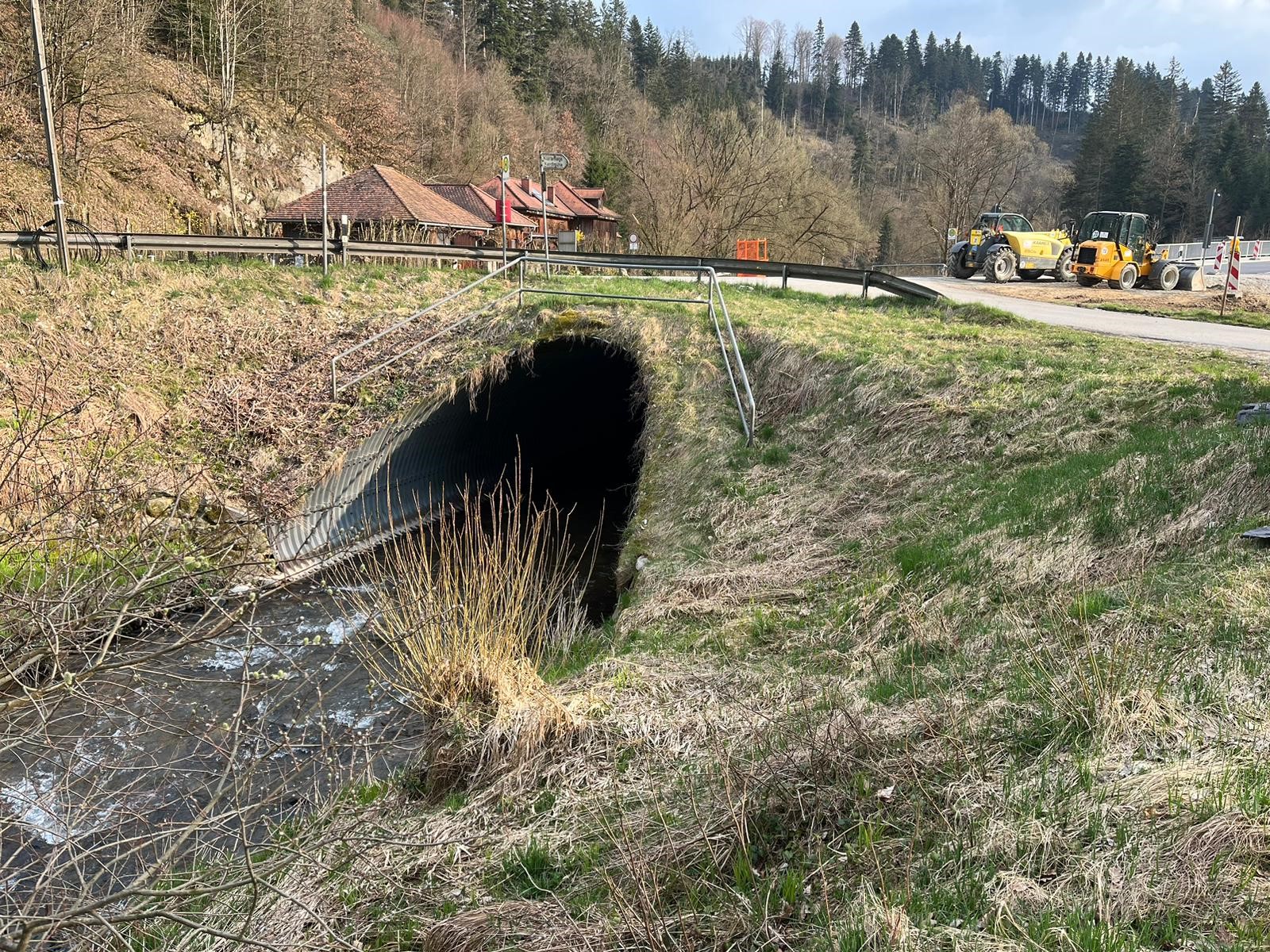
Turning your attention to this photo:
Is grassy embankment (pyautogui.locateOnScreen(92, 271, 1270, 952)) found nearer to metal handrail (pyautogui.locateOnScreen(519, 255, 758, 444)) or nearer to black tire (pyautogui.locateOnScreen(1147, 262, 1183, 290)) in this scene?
metal handrail (pyautogui.locateOnScreen(519, 255, 758, 444))

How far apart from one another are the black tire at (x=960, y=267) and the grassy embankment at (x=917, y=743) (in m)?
21.0

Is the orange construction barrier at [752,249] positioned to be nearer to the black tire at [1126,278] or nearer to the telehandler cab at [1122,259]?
the telehandler cab at [1122,259]

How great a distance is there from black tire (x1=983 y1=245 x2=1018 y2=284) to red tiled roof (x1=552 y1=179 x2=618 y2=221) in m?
36.4

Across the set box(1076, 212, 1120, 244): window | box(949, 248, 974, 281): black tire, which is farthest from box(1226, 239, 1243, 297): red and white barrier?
box(949, 248, 974, 281): black tire

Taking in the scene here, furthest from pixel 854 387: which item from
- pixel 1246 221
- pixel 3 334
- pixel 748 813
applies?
pixel 1246 221

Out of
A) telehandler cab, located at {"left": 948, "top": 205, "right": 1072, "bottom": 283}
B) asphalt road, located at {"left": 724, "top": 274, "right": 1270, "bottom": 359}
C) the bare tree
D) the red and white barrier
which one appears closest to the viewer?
asphalt road, located at {"left": 724, "top": 274, "right": 1270, "bottom": 359}

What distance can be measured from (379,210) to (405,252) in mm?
13809

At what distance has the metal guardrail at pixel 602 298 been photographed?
14.0 meters

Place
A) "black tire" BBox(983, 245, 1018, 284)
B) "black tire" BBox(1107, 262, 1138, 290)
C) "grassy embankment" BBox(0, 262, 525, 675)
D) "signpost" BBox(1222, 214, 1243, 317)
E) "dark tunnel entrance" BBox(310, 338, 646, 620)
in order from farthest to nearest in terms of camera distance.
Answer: "black tire" BBox(983, 245, 1018, 284), "black tire" BBox(1107, 262, 1138, 290), "signpost" BBox(1222, 214, 1243, 317), "dark tunnel entrance" BBox(310, 338, 646, 620), "grassy embankment" BBox(0, 262, 525, 675)

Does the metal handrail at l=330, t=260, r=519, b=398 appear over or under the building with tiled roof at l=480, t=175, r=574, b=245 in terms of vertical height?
under

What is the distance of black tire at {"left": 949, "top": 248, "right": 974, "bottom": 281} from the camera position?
30.3 m

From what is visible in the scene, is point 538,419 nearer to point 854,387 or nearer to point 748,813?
point 854,387

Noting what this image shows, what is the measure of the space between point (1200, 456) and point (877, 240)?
64733 millimetres

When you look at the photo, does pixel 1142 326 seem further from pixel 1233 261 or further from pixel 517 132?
pixel 517 132
